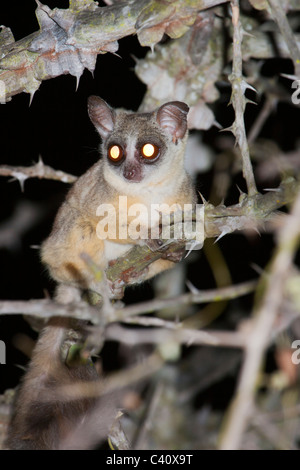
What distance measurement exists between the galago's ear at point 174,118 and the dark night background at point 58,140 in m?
1.82

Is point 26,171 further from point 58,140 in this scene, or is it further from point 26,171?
point 58,140

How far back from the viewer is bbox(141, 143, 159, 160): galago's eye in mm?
3830

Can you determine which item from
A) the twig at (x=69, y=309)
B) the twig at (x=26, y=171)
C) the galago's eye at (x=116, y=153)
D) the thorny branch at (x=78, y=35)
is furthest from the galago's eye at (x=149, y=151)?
the twig at (x=69, y=309)

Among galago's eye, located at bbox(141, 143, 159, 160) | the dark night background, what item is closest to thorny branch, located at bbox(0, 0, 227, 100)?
galago's eye, located at bbox(141, 143, 159, 160)

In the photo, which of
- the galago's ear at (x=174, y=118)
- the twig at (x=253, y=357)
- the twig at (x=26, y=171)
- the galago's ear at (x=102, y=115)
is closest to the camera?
the twig at (x=253, y=357)

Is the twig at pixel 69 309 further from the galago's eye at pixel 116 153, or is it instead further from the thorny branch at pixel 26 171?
the thorny branch at pixel 26 171

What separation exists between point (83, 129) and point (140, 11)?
3.35m

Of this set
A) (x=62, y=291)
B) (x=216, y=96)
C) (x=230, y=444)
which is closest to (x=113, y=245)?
(x=62, y=291)

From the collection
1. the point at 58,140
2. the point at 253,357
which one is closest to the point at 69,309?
the point at 253,357

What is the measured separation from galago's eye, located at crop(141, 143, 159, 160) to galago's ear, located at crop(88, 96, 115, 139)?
1.51 ft

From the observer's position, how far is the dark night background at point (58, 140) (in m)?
6.16

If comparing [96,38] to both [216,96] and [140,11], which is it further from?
[216,96]

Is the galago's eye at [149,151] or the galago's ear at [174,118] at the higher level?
the galago's ear at [174,118]

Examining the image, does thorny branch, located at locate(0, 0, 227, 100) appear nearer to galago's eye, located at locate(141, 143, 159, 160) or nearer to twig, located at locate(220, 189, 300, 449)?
galago's eye, located at locate(141, 143, 159, 160)
